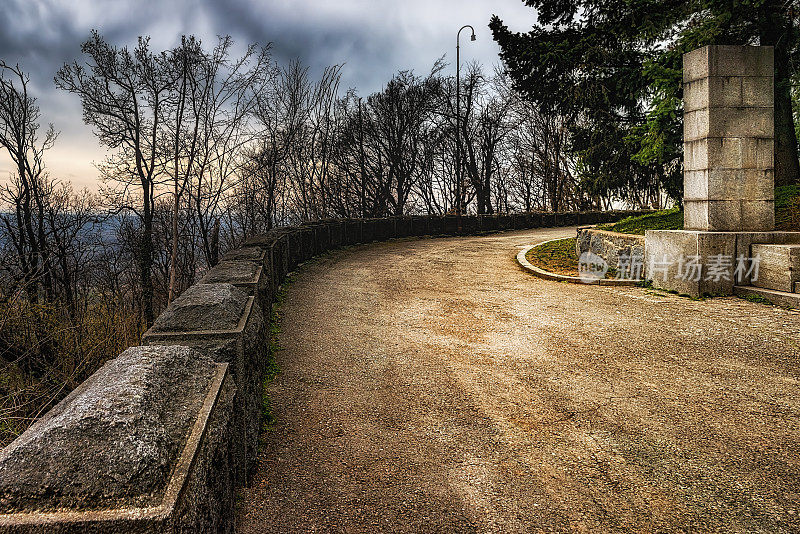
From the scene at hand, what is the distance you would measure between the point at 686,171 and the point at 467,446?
8.16 metres

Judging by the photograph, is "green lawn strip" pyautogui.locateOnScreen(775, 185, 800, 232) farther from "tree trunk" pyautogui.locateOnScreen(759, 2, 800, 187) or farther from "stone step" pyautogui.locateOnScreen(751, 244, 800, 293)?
"stone step" pyautogui.locateOnScreen(751, 244, 800, 293)

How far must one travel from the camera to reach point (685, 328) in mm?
6664

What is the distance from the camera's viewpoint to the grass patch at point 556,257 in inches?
448

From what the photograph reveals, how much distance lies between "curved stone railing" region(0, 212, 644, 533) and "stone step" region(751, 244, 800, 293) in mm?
8293

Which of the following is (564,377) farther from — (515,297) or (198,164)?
(198,164)

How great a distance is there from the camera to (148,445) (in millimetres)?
1717

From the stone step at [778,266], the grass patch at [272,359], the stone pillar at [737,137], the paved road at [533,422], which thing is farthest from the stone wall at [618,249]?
the grass patch at [272,359]

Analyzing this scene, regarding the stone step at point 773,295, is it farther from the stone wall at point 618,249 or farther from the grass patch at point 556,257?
the grass patch at point 556,257

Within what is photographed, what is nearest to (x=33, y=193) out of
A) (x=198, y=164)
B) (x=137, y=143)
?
(x=137, y=143)

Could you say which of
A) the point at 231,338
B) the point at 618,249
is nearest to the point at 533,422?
the point at 231,338

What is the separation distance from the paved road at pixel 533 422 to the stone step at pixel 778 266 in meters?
0.69

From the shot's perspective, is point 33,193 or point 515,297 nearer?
point 515,297

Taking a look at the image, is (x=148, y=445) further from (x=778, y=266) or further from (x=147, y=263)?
(x=147, y=263)

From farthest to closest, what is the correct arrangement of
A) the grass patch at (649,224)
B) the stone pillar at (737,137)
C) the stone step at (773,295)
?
the grass patch at (649,224)
the stone pillar at (737,137)
the stone step at (773,295)
